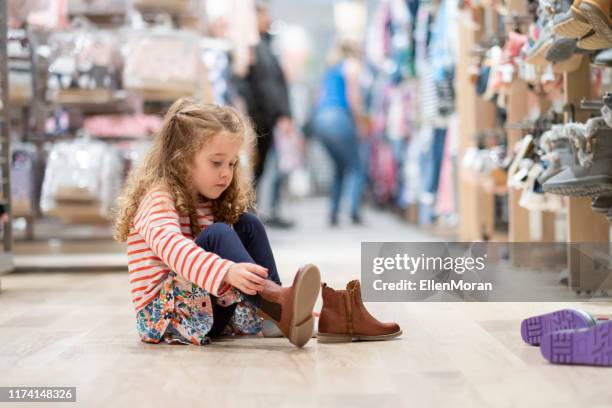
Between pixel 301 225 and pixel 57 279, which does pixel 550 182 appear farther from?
pixel 301 225

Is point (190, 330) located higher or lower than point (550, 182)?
lower

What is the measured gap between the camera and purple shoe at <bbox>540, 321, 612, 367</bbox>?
161cm

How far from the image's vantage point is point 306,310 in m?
1.87

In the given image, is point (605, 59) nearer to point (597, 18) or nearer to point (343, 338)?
point (597, 18)

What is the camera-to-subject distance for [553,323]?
70.1 inches

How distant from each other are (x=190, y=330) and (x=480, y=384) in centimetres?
76

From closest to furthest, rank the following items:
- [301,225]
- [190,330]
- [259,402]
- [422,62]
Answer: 1. [259,402]
2. [190,330]
3. [422,62]
4. [301,225]

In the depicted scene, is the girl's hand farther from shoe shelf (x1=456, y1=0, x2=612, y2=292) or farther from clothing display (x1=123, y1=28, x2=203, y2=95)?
clothing display (x1=123, y1=28, x2=203, y2=95)

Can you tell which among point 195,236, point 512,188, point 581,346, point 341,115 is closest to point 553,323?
point 581,346

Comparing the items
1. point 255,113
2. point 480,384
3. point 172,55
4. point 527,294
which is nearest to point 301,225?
point 255,113

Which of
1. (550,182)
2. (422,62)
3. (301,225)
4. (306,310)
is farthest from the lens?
(301,225)

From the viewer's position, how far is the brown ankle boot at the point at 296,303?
6.01 ft

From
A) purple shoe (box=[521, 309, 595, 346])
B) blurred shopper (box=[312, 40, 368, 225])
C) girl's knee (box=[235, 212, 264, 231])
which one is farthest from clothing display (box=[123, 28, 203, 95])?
blurred shopper (box=[312, 40, 368, 225])

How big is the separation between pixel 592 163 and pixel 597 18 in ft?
1.37
